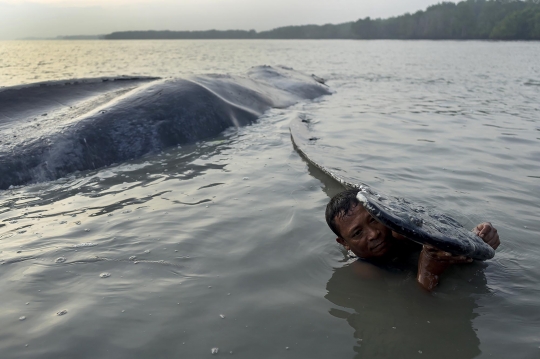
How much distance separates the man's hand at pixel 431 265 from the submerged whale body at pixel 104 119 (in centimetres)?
455

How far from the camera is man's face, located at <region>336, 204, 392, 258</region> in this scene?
130 inches

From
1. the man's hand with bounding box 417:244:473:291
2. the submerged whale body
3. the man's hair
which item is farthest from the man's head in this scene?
the submerged whale body

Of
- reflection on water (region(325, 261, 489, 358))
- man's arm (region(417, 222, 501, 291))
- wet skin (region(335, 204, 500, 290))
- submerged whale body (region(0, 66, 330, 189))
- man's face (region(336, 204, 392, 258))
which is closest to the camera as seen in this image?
reflection on water (region(325, 261, 489, 358))

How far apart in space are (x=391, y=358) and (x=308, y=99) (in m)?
10.1

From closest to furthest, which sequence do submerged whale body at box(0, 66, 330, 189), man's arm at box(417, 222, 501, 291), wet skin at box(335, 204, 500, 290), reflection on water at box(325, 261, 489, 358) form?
reflection on water at box(325, 261, 489, 358)
man's arm at box(417, 222, 501, 291)
wet skin at box(335, 204, 500, 290)
submerged whale body at box(0, 66, 330, 189)

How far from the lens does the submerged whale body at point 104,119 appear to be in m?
5.91

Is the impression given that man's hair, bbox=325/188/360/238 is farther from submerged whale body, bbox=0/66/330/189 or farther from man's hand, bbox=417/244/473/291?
submerged whale body, bbox=0/66/330/189

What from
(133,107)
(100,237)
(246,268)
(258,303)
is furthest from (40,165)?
(258,303)

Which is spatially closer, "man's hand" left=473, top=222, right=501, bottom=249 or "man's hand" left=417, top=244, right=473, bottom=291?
"man's hand" left=417, top=244, right=473, bottom=291

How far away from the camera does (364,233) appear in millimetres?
3330

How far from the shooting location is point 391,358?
248cm

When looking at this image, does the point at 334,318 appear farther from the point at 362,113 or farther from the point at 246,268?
the point at 362,113

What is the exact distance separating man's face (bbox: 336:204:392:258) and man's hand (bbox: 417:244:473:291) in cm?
29

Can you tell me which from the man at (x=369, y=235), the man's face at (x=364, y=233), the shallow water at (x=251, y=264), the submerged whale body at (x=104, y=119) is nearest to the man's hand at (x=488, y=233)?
the man at (x=369, y=235)
